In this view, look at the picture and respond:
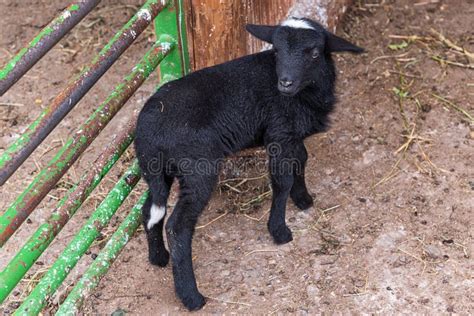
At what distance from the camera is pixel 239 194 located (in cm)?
467

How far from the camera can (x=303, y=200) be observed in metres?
4.50

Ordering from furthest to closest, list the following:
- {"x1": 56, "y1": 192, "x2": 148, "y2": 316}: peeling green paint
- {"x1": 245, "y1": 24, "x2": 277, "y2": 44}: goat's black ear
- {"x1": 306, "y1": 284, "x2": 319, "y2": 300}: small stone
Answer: {"x1": 245, "y1": 24, "x2": 277, "y2": 44}: goat's black ear
{"x1": 306, "y1": 284, "x2": 319, "y2": 300}: small stone
{"x1": 56, "y1": 192, "x2": 148, "y2": 316}: peeling green paint

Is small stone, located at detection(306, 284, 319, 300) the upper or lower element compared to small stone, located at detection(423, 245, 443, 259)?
lower

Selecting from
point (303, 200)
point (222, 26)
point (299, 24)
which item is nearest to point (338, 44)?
point (299, 24)

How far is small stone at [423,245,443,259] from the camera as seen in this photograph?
411cm

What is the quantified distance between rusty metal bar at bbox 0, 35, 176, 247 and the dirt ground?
34.3 inches

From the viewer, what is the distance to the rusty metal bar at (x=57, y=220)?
325cm

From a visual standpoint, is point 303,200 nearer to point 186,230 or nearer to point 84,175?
point 186,230

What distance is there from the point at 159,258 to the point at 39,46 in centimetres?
147

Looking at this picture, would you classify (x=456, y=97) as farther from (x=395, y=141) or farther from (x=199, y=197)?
(x=199, y=197)

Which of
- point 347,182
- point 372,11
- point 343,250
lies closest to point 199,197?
point 343,250

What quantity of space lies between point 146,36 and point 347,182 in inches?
91.6

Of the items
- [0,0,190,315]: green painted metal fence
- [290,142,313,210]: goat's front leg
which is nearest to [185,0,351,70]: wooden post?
[0,0,190,315]: green painted metal fence

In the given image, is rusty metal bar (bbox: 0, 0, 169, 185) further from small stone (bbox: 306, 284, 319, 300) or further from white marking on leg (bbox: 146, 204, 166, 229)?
small stone (bbox: 306, 284, 319, 300)
